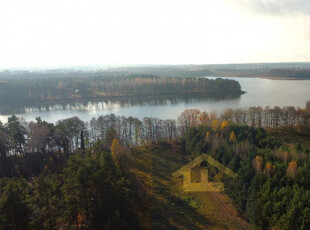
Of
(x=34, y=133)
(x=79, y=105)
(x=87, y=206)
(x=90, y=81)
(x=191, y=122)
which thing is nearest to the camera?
(x=87, y=206)

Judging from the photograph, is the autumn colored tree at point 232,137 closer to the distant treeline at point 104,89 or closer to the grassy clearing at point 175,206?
the grassy clearing at point 175,206

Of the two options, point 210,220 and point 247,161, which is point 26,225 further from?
point 247,161

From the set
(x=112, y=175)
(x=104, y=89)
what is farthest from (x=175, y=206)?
(x=104, y=89)

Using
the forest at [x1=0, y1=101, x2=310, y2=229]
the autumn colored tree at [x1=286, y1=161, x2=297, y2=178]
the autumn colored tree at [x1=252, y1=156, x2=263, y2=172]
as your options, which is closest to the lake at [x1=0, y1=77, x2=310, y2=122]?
the forest at [x1=0, y1=101, x2=310, y2=229]

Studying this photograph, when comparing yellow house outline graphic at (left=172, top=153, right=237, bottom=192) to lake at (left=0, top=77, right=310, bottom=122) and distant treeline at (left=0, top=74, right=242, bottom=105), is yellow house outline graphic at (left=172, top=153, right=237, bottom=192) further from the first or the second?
distant treeline at (left=0, top=74, right=242, bottom=105)

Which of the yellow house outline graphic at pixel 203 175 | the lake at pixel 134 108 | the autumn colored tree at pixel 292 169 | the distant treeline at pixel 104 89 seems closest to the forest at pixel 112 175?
the autumn colored tree at pixel 292 169

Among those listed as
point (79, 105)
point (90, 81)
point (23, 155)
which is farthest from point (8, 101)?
point (23, 155)

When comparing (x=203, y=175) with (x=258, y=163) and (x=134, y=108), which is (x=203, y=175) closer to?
(x=258, y=163)
